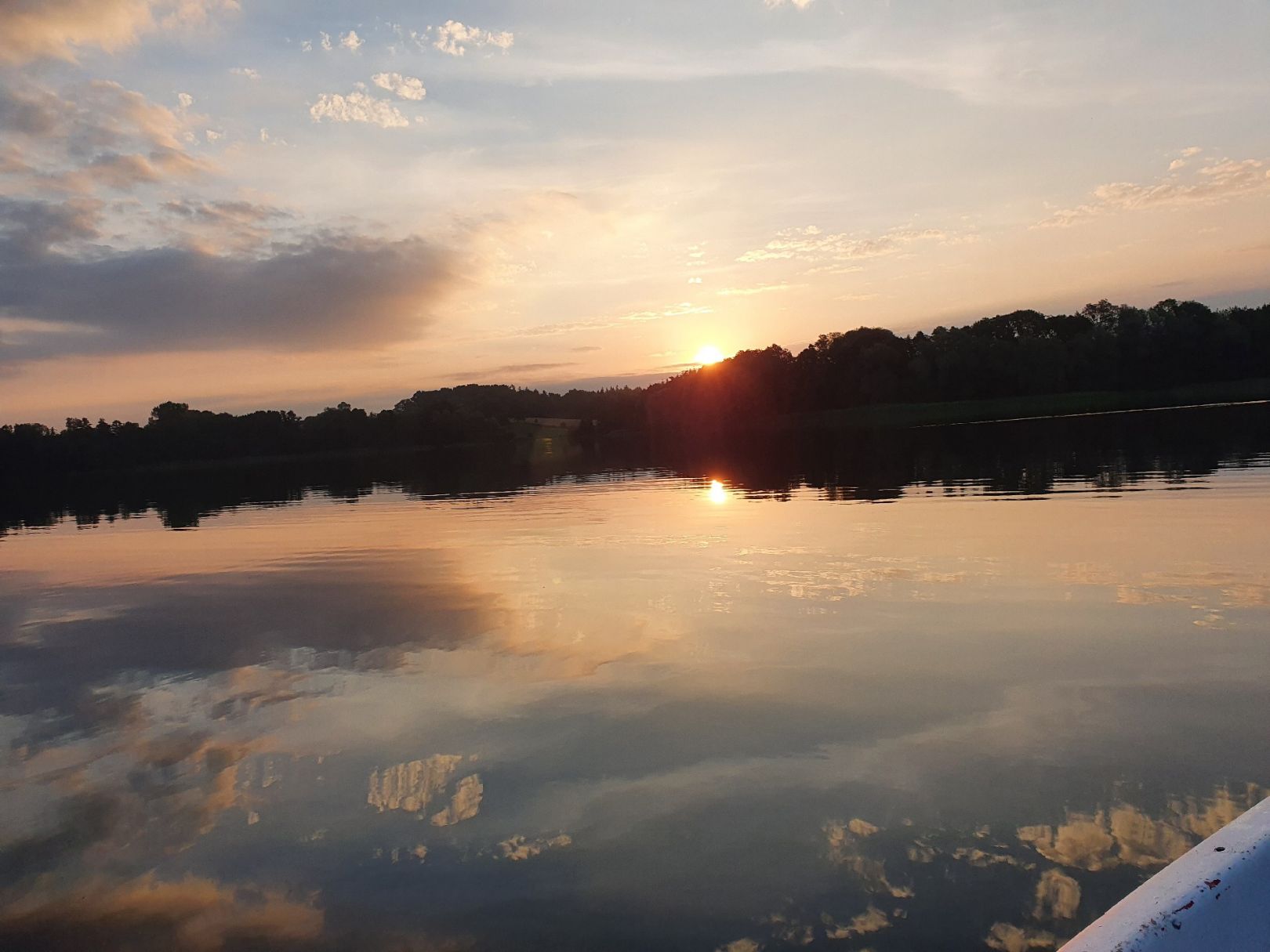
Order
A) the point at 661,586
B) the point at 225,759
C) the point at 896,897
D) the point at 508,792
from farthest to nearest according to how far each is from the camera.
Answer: the point at 661,586, the point at 225,759, the point at 508,792, the point at 896,897

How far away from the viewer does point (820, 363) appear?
148375 mm

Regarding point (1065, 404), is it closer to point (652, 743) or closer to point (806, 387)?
point (806, 387)

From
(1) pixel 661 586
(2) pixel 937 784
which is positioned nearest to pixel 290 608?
(1) pixel 661 586

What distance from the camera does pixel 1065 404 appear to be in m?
108

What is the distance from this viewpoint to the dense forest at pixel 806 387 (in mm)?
113188

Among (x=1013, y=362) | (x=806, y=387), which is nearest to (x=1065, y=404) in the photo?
(x=1013, y=362)

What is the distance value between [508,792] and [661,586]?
7.83m

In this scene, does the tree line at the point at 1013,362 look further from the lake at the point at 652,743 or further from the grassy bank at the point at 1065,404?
the lake at the point at 652,743

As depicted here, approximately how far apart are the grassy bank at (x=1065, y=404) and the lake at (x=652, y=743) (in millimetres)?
89338

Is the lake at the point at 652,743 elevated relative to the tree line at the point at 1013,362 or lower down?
lower down

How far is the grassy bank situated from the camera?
100188 millimetres

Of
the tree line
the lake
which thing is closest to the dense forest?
the tree line

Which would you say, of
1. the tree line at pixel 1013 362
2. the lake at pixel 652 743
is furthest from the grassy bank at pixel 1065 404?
the lake at pixel 652 743

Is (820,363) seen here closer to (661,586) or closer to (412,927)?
(661,586)
